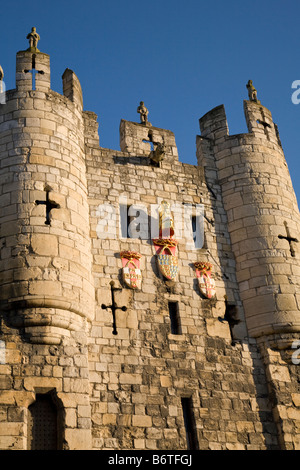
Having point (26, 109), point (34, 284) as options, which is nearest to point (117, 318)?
point (34, 284)

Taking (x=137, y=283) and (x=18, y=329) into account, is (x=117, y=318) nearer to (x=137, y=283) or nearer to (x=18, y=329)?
(x=137, y=283)

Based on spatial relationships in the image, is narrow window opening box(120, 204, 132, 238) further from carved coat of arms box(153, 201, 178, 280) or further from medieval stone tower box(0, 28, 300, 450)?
carved coat of arms box(153, 201, 178, 280)

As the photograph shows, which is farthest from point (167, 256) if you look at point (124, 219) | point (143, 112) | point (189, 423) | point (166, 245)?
point (143, 112)

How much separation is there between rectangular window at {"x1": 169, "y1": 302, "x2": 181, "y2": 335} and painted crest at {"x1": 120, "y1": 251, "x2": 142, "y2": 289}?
0.80 meters

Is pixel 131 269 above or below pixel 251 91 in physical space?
below

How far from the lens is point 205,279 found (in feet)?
43.7

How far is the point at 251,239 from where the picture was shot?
A: 13.9 m

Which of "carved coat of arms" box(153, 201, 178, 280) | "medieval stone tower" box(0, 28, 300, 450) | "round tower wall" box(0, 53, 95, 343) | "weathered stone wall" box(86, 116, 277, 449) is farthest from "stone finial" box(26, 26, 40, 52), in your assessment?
"carved coat of arms" box(153, 201, 178, 280)

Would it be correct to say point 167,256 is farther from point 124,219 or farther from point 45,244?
point 45,244

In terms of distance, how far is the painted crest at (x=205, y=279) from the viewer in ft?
43.1

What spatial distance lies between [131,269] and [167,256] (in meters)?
0.93

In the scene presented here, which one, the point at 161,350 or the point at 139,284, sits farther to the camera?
the point at 139,284
